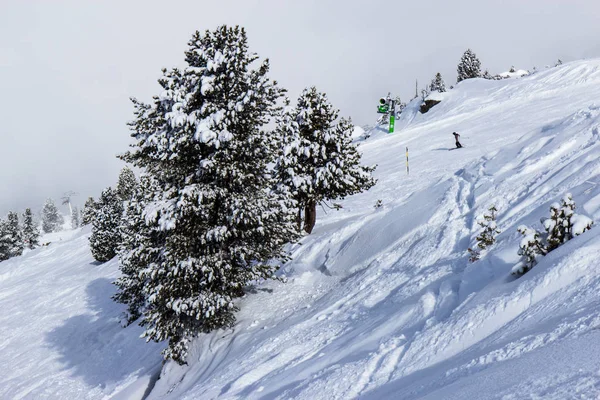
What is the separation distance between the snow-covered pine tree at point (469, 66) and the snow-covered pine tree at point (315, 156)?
88021 mm

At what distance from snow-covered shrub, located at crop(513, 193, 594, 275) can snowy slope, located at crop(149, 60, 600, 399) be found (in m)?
0.27

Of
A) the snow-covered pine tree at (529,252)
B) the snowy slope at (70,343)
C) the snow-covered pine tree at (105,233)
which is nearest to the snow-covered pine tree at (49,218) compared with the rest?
the snow-covered pine tree at (105,233)

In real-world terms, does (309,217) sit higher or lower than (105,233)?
lower

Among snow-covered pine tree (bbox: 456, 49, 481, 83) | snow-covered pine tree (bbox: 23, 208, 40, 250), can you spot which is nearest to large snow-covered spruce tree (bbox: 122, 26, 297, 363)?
snow-covered pine tree (bbox: 23, 208, 40, 250)

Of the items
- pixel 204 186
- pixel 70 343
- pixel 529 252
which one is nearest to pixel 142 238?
pixel 204 186

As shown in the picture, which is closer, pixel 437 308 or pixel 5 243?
pixel 437 308

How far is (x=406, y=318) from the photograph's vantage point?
7277 millimetres

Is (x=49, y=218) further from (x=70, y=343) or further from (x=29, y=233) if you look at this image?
(x=70, y=343)

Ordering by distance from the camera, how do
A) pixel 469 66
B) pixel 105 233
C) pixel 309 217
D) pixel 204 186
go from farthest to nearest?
1. pixel 469 66
2. pixel 105 233
3. pixel 309 217
4. pixel 204 186

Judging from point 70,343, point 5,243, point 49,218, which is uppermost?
point 49,218

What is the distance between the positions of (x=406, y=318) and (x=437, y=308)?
20.4 inches

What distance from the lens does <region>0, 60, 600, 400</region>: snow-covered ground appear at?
4.55 metres

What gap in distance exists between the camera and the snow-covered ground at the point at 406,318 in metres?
4.55

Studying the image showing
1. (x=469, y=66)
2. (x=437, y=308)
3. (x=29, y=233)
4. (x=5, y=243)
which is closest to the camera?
(x=437, y=308)
